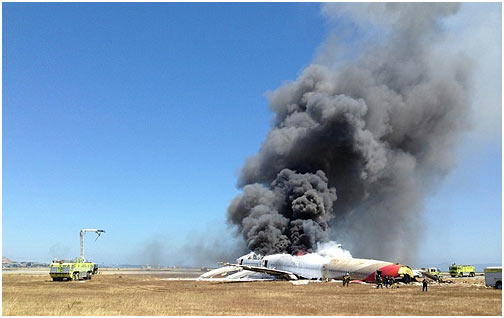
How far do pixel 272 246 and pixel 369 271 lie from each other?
31887mm

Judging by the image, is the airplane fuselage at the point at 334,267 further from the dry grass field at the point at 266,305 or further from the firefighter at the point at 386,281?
the dry grass field at the point at 266,305

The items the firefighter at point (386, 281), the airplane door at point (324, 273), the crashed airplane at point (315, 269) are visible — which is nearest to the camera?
the firefighter at point (386, 281)

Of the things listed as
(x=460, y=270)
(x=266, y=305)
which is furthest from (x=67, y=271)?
(x=460, y=270)

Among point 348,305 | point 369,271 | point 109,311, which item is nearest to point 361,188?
point 369,271

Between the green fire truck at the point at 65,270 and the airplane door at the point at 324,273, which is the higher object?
the airplane door at the point at 324,273

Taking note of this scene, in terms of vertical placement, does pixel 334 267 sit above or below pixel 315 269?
above

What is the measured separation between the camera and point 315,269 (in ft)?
192

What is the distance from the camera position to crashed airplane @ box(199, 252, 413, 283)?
50938mm

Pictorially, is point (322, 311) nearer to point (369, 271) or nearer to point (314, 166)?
point (369, 271)

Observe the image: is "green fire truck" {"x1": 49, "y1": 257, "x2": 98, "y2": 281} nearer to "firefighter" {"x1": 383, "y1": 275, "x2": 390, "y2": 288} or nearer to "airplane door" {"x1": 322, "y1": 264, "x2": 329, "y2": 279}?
"airplane door" {"x1": 322, "y1": 264, "x2": 329, "y2": 279}

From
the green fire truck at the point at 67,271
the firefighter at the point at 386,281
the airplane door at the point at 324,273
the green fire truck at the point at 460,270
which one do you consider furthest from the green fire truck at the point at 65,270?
the green fire truck at the point at 460,270

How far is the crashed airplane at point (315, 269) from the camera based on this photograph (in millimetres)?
50938

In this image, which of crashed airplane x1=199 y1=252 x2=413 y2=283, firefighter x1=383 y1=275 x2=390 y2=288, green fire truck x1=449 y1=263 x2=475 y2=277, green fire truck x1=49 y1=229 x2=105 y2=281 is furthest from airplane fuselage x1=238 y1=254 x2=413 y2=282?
green fire truck x1=449 y1=263 x2=475 y2=277

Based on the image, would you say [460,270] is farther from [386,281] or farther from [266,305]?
[266,305]
